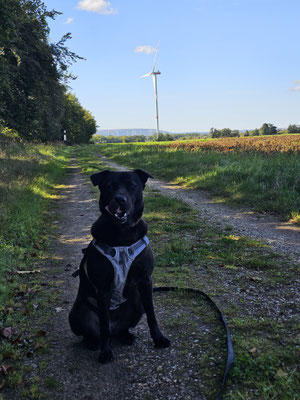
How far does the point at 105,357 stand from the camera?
284 cm

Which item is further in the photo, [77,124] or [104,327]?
[77,124]

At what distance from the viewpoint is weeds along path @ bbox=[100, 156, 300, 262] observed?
5.66 m

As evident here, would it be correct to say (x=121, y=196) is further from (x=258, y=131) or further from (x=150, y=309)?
(x=258, y=131)

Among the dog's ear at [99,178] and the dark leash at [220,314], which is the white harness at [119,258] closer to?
the dark leash at [220,314]

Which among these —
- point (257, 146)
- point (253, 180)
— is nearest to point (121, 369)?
point (253, 180)

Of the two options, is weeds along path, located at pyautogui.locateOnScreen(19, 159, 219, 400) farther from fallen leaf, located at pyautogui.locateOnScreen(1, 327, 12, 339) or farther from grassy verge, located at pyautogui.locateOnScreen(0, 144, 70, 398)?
fallen leaf, located at pyautogui.locateOnScreen(1, 327, 12, 339)

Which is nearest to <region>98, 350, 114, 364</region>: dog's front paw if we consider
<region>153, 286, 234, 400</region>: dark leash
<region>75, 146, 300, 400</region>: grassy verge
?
<region>75, 146, 300, 400</region>: grassy verge

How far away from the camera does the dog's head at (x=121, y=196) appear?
8.99 feet

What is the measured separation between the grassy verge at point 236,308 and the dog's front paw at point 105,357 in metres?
0.64

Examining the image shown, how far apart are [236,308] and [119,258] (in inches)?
66.7

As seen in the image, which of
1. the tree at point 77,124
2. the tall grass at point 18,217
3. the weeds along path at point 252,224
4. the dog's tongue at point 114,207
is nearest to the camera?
the dog's tongue at point 114,207

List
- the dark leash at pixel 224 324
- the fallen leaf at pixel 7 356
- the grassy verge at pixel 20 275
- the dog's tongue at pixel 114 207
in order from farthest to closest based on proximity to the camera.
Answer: the grassy verge at pixel 20 275, the fallen leaf at pixel 7 356, the dog's tongue at pixel 114 207, the dark leash at pixel 224 324

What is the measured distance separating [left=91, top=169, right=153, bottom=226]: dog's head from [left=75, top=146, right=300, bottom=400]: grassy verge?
53.5 inches

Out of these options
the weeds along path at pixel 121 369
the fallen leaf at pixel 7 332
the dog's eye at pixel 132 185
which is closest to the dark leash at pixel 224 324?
the weeds along path at pixel 121 369
